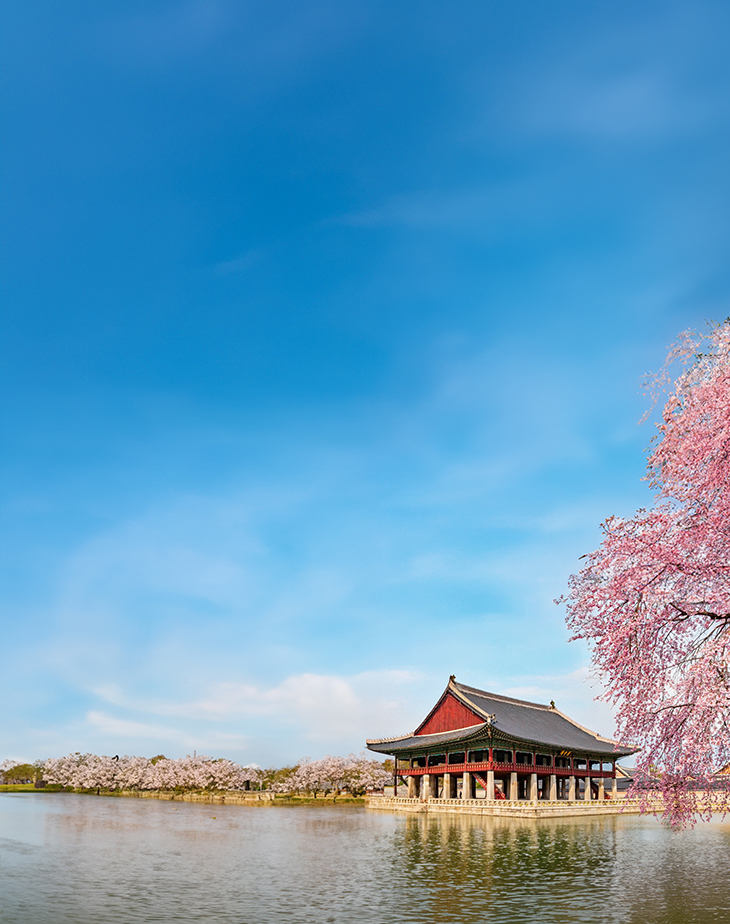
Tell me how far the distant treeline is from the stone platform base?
53.8 feet

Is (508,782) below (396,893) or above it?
below

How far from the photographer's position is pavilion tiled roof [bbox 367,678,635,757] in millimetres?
57906

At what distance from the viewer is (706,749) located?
9.27 meters

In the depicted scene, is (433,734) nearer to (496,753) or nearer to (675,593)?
(496,753)

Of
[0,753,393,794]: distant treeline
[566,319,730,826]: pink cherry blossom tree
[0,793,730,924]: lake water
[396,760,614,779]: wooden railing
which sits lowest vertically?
[0,753,393,794]: distant treeline

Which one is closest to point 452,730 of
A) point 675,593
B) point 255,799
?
point 255,799

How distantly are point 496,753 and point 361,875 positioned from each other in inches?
1556

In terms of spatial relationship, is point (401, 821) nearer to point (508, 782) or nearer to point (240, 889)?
point (508, 782)

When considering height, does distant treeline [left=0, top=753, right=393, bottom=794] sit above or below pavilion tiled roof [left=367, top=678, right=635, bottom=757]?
below

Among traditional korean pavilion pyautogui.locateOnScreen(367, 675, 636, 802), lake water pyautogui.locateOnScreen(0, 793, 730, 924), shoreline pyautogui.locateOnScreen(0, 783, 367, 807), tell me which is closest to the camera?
lake water pyautogui.locateOnScreen(0, 793, 730, 924)

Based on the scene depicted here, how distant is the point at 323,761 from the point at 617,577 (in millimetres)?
74129

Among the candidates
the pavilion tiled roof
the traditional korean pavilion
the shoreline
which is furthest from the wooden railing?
the shoreline

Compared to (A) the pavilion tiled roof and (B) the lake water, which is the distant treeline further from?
(B) the lake water

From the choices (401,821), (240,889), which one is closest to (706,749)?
(240,889)
